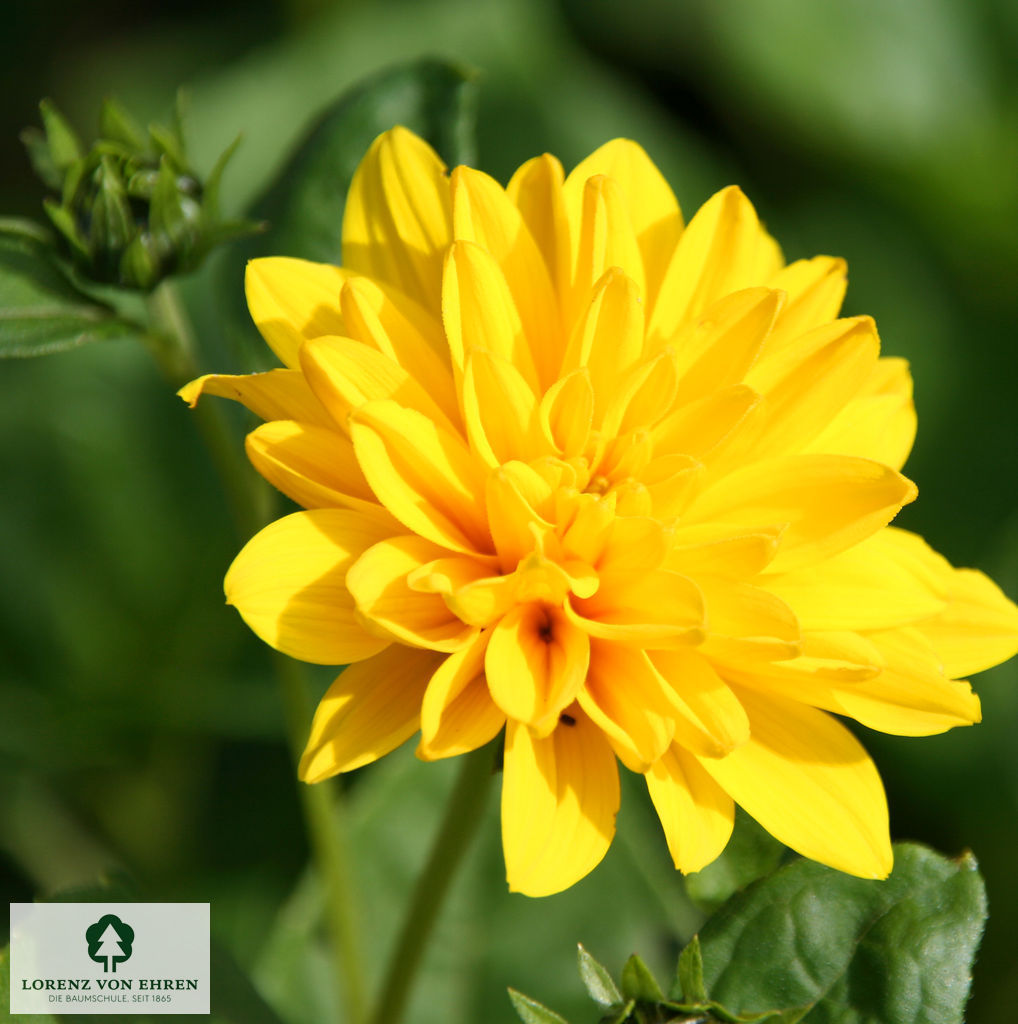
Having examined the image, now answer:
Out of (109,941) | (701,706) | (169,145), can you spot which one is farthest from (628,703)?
(169,145)

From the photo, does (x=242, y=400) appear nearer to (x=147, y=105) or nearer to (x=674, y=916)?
(x=674, y=916)

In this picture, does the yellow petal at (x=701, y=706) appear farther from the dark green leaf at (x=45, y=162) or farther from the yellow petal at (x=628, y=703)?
the dark green leaf at (x=45, y=162)

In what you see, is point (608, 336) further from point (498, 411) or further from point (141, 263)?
point (141, 263)

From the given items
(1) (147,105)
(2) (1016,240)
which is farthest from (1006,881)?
(1) (147,105)

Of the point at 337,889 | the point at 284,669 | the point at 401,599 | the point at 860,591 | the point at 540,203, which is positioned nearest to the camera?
the point at 401,599

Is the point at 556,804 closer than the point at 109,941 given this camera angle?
Yes
